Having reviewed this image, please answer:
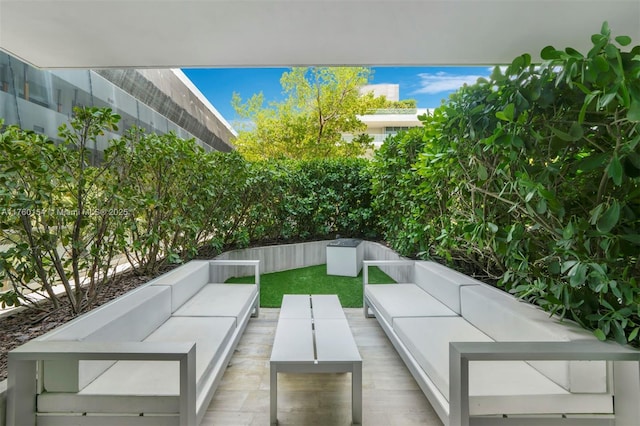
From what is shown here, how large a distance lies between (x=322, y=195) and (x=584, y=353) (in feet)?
18.2

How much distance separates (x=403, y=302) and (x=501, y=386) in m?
1.52

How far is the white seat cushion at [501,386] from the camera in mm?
1567

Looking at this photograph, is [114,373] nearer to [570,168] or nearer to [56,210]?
[56,210]

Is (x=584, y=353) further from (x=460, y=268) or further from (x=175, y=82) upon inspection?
(x=175, y=82)

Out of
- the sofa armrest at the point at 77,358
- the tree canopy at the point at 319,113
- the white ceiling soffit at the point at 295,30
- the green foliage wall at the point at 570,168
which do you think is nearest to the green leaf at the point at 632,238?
the green foliage wall at the point at 570,168

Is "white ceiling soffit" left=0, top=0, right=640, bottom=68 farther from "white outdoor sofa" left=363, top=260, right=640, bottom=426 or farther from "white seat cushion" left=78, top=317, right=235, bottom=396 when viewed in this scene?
"white seat cushion" left=78, top=317, right=235, bottom=396

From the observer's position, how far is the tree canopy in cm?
1279

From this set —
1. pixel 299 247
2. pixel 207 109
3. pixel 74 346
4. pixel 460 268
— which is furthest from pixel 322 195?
pixel 207 109

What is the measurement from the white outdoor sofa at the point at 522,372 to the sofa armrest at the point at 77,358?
1.33 m

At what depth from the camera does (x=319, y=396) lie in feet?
7.34

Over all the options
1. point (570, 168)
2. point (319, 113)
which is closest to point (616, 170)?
point (570, 168)

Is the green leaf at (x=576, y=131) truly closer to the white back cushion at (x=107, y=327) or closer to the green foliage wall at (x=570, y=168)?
the green foliage wall at (x=570, y=168)

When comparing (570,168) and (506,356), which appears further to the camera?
→ (570,168)

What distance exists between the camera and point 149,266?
148 inches
